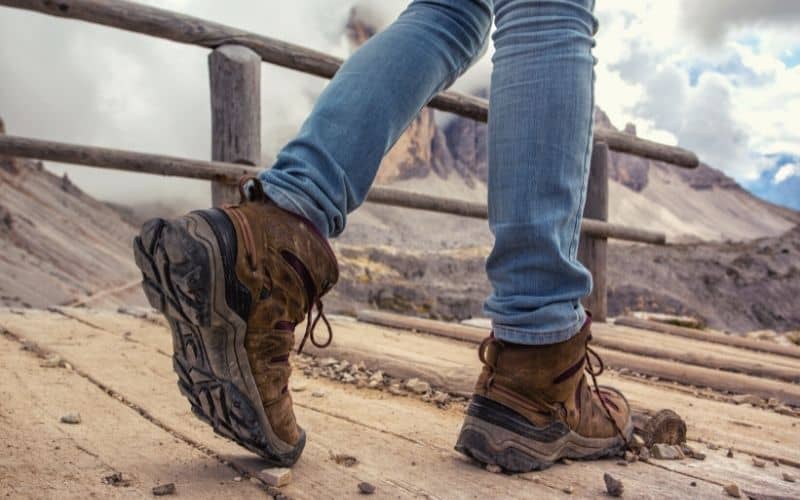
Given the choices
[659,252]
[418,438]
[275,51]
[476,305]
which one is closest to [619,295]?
[476,305]

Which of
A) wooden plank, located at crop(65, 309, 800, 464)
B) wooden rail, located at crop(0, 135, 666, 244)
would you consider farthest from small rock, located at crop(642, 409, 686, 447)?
wooden rail, located at crop(0, 135, 666, 244)

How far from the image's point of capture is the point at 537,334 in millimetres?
1025

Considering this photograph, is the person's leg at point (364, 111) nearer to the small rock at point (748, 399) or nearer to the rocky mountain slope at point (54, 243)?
the small rock at point (748, 399)

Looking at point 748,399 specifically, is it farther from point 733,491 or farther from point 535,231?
point 535,231

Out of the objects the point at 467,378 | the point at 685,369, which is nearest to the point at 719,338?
the point at 685,369

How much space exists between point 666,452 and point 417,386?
629 millimetres

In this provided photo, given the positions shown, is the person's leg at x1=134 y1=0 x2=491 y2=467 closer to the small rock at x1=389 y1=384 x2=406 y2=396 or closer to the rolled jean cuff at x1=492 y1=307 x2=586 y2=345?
the rolled jean cuff at x1=492 y1=307 x2=586 y2=345

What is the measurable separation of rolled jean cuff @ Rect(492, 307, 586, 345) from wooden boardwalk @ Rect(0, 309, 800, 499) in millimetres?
186

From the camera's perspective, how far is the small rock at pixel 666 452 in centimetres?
115

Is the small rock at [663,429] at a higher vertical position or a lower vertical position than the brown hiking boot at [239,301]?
lower

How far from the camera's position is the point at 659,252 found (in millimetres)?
18766

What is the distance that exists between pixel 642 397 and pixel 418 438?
69 centimetres

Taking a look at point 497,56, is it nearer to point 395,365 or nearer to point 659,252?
point 395,365

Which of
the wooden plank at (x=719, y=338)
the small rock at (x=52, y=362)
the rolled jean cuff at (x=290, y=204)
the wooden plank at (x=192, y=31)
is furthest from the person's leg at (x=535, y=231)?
the wooden plank at (x=719, y=338)
